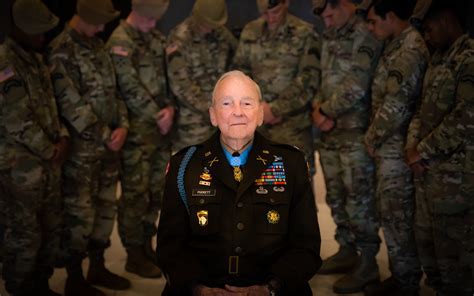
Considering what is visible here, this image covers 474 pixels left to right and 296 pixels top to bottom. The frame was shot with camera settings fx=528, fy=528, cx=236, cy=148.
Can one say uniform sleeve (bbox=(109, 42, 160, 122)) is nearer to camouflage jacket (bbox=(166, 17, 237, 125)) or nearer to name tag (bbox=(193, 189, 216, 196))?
camouflage jacket (bbox=(166, 17, 237, 125))

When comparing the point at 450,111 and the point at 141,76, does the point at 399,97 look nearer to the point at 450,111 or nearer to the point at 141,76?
the point at 450,111

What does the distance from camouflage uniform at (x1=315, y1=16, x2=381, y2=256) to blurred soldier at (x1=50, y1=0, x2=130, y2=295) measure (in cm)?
145

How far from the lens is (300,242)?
2.06m

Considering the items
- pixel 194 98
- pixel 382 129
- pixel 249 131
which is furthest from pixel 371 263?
pixel 249 131

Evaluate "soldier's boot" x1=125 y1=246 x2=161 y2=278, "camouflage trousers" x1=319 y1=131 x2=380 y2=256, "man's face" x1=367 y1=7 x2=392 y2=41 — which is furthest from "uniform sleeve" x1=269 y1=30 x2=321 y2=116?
"soldier's boot" x1=125 y1=246 x2=161 y2=278

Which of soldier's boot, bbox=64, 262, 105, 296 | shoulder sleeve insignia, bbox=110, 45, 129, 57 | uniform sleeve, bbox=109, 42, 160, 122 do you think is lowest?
soldier's boot, bbox=64, 262, 105, 296

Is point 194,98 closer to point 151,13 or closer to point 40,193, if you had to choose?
point 151,13

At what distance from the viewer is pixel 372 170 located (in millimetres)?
3533

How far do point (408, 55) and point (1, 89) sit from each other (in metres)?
2.24

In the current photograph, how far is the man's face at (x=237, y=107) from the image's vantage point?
6.69 feet

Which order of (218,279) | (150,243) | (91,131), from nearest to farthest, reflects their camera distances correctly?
(218,279)
(91,131)
(150,243)

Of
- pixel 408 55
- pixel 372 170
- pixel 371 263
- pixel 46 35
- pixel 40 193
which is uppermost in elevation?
pixel 46 35

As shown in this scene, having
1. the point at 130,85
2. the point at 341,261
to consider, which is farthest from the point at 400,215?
the point at 130,85

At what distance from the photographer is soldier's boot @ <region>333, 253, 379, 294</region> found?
3502mm
